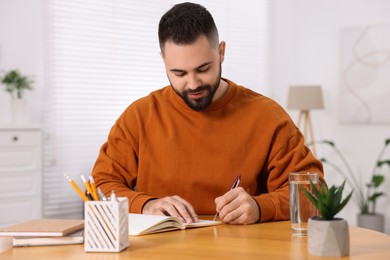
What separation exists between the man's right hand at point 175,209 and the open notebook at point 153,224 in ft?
0.12

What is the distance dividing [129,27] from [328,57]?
1979 mm

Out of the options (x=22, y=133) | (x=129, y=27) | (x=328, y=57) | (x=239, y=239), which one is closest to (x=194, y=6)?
(x=239, y=239)

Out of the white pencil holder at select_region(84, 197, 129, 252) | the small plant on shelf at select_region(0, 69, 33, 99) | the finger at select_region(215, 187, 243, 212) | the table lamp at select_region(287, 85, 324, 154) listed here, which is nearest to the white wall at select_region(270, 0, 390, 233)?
the table lamp at select_region(287, 85, 324, 154)

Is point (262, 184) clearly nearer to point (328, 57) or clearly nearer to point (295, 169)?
point (295, 169)

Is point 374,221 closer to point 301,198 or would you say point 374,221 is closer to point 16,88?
point 16,88

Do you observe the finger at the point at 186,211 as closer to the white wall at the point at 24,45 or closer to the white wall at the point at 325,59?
the white wall at the point at 24,45

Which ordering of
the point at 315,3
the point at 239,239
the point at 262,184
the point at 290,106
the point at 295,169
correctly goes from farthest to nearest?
1. the point at 315,3
2. the point at 290,106
3. the point at 262,184
4. the point at 295,169
5. the point at 239,239

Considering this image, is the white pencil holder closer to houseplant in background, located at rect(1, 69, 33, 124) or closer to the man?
Answer: the man

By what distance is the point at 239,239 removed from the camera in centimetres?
145

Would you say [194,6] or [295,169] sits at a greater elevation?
[194,6]

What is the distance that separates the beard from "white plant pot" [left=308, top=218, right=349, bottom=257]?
0.79 metres

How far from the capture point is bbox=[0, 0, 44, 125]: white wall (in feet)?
14.8

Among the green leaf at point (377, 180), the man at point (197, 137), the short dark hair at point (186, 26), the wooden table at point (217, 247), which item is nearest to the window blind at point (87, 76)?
the green leaf at point (377, 180)

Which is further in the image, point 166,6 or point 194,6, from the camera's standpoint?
point 166,6
